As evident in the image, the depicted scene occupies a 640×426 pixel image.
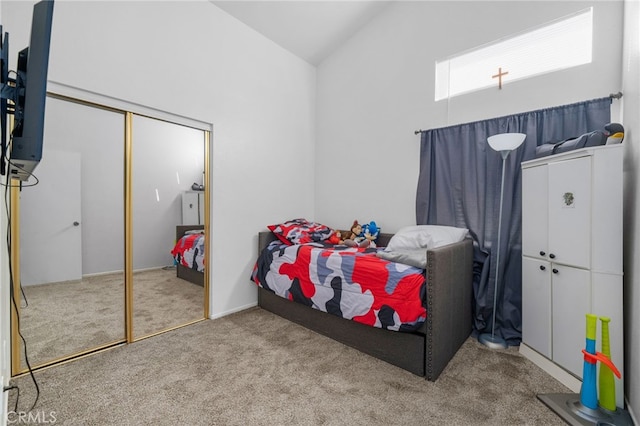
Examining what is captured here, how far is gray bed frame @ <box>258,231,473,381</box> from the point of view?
164cm

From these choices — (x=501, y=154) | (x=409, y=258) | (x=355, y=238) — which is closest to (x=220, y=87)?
(x=355, y=238)

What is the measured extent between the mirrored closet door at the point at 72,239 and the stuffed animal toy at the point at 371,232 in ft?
7.21

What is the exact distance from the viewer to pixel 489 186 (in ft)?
7.63

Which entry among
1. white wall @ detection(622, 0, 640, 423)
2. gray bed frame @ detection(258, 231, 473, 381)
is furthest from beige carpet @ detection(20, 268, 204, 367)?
white wall @ detection(622, 0, 640, 423)

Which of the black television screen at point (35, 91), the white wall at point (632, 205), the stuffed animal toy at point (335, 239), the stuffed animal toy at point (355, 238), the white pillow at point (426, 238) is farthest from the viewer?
the stuffed animal toy at point (335, 239)

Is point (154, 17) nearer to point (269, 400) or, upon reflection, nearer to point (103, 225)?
point (103, 225)

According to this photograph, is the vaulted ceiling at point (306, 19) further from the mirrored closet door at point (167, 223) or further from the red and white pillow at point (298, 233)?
the red and white pillow at point (298, 233)

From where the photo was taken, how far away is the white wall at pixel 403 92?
2025 millimetres

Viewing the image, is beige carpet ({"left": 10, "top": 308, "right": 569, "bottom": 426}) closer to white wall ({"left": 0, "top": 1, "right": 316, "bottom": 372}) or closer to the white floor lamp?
the white floor lamp

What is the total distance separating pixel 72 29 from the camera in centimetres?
176

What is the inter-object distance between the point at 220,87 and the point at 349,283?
2156 mm

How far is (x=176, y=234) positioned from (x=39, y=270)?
879mm

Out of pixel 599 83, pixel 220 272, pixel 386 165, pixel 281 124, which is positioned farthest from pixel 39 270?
pixel 599 83

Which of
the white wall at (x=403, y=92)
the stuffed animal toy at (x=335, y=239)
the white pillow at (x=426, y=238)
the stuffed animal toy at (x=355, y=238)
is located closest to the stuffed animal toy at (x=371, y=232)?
the stuffed animal toy at (x=355, y=238)
